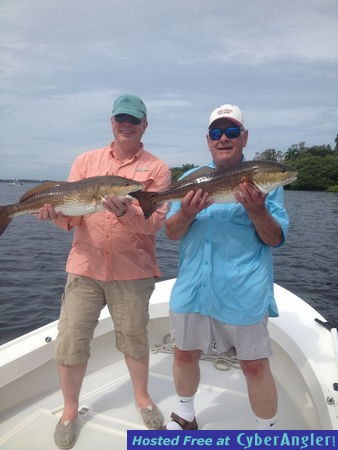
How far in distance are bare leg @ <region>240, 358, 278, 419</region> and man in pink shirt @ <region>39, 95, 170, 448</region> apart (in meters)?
1.18

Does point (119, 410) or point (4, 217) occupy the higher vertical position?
point (4, 217)

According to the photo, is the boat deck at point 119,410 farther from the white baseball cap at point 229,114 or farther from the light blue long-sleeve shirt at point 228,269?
the white baseball cap at point 229,114

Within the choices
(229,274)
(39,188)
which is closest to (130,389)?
(229,274)

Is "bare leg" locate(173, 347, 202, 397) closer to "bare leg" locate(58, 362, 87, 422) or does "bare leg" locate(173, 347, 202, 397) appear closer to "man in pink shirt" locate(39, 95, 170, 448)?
"man in pink shirt" locate(39, 95, 170, 448)

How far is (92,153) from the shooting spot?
13.5 ft

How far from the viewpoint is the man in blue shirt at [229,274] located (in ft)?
10.2

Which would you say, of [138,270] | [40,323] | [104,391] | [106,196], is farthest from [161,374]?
[40,323]

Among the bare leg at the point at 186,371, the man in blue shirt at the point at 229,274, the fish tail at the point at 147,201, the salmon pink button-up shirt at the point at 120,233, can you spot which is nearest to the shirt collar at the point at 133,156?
the salmon pink button-up shirt at the point at 120,233

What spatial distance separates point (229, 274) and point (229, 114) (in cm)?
132

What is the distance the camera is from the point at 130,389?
15.3 feet

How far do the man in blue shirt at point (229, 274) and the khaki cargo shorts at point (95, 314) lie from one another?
1.75 ft

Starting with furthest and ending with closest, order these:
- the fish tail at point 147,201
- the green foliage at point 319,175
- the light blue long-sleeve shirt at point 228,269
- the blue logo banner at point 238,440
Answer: the green foliage at point 319,175 → the fish tail at point 147,201 → the light blue long-sleeve shirt at point 228,269 → the blue logo banner at point 238,440

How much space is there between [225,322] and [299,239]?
61.4ft

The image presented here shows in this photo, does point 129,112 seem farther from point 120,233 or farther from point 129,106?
point 120,233
